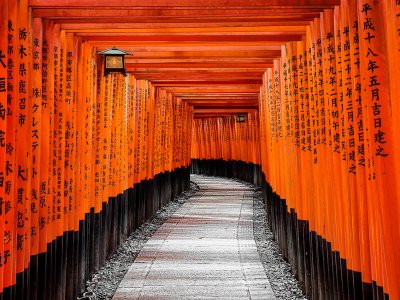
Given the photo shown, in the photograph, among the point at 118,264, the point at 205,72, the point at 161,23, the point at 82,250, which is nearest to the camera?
the point at 161,23

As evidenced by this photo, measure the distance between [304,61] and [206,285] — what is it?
11.0 feet

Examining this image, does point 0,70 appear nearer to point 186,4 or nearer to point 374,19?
point 186,4

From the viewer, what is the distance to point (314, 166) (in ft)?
18.6

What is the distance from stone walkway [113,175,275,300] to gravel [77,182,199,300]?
0.45 feet

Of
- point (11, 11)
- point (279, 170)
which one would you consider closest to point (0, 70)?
point (11, 11)

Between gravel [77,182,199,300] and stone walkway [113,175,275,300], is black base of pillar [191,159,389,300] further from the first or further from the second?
gravel [77,182,199,300]

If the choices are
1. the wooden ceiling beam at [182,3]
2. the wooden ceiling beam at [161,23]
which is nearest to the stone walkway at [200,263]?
the wooden ceiling beam at [161,23]

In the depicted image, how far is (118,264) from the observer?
8.34m

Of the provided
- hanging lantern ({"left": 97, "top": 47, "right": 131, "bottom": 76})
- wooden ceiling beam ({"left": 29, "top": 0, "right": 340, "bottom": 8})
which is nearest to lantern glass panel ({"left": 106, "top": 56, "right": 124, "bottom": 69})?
hanging lantern ({"left": 97, "top": 47, "right": 131, "bottom": 76})

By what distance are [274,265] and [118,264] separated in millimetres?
2626

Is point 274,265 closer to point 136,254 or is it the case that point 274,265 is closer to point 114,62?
point 136,254

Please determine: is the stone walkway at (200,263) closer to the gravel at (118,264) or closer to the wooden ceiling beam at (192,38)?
the gravel at (118,264)

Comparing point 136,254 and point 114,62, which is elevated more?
point 114,62

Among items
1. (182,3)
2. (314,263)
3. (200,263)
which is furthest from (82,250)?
(182,3)
